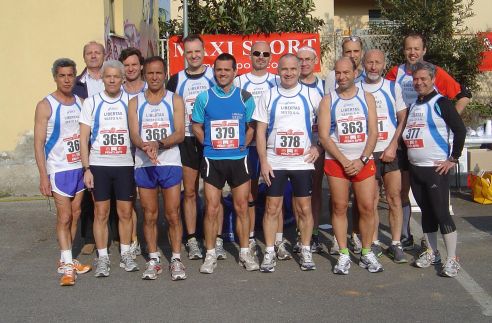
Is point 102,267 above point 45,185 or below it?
below

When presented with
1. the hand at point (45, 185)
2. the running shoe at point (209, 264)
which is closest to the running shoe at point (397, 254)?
the running shoe at point (209, 264)

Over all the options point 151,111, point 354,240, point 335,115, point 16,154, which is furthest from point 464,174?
point 16,154

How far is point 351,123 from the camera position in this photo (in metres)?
6.19

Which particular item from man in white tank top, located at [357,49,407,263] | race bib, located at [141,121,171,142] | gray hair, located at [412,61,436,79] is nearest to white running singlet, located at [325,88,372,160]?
man in white tank top, located at [357,49,407,263]

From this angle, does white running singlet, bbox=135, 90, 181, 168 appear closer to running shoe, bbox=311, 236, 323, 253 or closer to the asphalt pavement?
the asphalt pavement

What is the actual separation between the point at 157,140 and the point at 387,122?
2.17 m

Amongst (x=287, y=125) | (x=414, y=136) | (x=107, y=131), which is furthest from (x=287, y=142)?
(x=107, y=131)

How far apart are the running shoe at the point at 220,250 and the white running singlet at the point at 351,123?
164 cm

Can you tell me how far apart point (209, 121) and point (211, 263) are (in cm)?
131

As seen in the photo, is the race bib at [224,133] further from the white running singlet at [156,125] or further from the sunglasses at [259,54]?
the sunglasses at [259,54]

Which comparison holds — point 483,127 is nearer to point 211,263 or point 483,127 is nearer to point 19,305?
point 211,263

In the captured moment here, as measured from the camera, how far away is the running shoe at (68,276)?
20.0ft

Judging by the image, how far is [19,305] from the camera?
5598 millimetres

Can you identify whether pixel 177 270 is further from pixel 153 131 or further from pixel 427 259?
pixel 427 259
